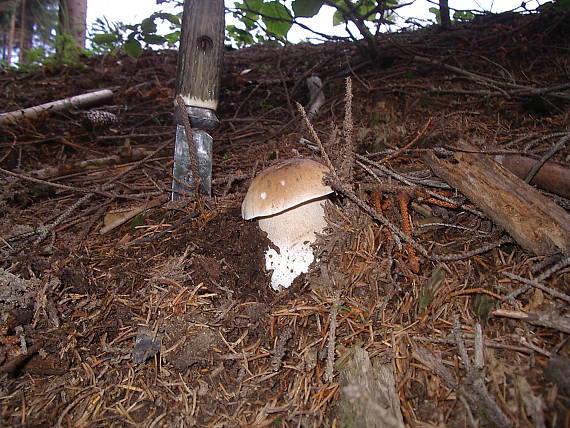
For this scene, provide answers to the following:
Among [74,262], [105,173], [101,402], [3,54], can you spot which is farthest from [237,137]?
[3,54]

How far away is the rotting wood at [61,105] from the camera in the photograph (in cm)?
313

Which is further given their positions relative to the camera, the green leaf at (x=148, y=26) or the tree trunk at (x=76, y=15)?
the tree trunk at (x=76, y=15)

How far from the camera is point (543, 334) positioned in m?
1.18

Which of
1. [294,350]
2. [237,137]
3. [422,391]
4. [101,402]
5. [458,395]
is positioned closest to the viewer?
[458,395]

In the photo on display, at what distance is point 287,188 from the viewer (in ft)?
5.65

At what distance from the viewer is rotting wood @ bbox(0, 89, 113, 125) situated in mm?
3133

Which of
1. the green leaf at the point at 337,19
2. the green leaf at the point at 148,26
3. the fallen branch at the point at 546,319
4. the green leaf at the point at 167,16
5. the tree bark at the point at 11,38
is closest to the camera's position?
the fallen branch at the point at 546,319

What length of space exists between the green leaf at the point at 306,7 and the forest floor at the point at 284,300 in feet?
3.10

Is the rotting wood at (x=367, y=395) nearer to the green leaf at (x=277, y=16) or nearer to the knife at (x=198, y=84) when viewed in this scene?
the knife at (x=198, y=84)

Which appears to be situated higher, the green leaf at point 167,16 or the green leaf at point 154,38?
the green leaf at point 167,16

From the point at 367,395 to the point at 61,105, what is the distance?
403cm

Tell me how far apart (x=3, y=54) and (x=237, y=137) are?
15.4 meters

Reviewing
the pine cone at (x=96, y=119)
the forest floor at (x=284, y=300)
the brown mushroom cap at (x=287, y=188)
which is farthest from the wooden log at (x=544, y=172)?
the pine cone at (x=96, y=119)

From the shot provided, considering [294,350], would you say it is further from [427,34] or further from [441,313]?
[427,34]
